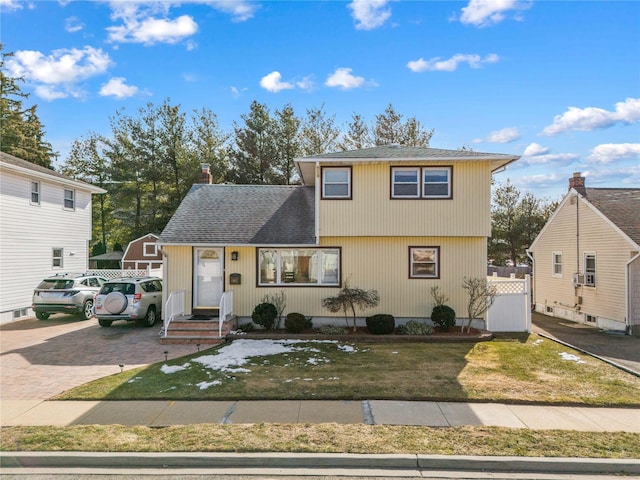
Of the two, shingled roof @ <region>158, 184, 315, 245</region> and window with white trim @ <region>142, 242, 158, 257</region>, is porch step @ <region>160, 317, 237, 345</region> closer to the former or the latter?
shingled roof @ <region>158, 184, 315, 245</region>

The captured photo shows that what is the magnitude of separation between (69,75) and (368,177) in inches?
372

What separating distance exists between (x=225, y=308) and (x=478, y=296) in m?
8.17

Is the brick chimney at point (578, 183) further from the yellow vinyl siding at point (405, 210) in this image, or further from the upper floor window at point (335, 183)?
the upper floor window at point (335, 183)

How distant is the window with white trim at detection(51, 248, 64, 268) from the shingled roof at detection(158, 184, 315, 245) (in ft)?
25.8

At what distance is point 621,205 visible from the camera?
1631cm

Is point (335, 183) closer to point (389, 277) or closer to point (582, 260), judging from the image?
point (389, 277)

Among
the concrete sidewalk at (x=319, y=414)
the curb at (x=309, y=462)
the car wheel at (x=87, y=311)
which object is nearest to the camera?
the curb at (x=309, y=462)

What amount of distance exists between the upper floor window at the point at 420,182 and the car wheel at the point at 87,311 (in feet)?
41.9

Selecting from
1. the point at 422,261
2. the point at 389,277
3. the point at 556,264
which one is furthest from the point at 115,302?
the point at 556,264

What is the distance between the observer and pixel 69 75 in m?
11.9

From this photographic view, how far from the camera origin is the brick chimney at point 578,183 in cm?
1709

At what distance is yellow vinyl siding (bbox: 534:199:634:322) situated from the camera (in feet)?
47.9

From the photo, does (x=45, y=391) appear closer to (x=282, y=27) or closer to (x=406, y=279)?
(x=406, y=279)

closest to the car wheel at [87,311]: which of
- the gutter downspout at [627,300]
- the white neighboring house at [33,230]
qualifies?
the white neighboring house at [33,230]
